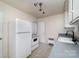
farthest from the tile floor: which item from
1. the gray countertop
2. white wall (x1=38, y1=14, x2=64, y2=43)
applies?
the gray countertop

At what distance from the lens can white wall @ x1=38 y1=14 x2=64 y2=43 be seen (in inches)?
264

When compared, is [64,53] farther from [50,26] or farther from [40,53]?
[50,26]

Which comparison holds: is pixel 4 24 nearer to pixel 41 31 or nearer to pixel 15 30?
pixel 15 30

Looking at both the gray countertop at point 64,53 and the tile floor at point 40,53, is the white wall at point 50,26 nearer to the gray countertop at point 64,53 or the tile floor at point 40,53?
the tile floor at point 40,53

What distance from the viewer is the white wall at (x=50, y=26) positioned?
669 cm

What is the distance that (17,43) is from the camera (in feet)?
8.96

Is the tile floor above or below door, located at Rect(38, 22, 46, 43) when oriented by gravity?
below

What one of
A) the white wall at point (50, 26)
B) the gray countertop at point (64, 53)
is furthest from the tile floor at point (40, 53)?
the gray countertop at point (64, 53)

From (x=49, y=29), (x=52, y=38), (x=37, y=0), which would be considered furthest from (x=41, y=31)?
(x=37, y=0)

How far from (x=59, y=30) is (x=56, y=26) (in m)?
0.43

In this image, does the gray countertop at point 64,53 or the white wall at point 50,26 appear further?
the white wall at point 50,26

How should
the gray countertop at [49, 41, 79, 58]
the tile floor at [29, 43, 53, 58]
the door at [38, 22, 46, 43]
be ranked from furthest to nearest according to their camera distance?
the door at [38, 22, 46, 43] < the tile floor at [29, 43, 53, 58] < the gray countertop at [49, 41, 79, 58]

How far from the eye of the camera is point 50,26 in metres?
6.96

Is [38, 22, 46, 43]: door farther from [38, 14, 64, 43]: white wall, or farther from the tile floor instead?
the tile floor
